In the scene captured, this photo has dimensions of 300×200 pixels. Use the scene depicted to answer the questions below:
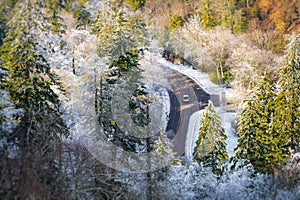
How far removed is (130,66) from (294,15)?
88.1 ft

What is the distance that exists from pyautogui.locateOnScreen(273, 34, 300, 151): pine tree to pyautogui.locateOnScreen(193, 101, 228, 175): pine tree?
328cm

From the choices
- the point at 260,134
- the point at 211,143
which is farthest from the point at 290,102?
the point at 211,143

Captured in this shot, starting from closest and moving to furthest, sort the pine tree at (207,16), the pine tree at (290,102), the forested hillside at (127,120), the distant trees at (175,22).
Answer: the forested hillside at (127,120) → the pine tree at (290,102) → the pine tree at (207,16) → the distant trees at (175,22)

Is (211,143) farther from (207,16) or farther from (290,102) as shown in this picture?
(207,16)

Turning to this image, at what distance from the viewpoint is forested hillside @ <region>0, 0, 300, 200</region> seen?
36.6 ft

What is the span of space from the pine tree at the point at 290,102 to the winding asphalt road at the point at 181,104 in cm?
924

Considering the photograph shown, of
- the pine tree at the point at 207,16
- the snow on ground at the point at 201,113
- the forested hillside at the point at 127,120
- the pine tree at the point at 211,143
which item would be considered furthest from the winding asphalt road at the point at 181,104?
the pine tree at the point at 211,143

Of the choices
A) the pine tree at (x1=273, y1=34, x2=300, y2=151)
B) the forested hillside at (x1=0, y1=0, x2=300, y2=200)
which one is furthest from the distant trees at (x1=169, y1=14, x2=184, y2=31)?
the pine tree at (x1=273, y1=34, x2=300, y2=151)

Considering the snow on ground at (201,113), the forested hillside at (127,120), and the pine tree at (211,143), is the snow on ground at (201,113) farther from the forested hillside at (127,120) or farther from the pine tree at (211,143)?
the pine tree at (211,143)

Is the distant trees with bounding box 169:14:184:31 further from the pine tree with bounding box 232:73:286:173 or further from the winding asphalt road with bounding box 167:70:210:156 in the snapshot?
the pine tree with bounding box 232:73:286:173

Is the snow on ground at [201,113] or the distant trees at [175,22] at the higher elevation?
the distant trees at [175,22]

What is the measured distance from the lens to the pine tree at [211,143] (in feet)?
63.6

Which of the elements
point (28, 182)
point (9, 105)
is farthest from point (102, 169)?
Result: point (28, 182)

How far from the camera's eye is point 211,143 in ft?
63.6
